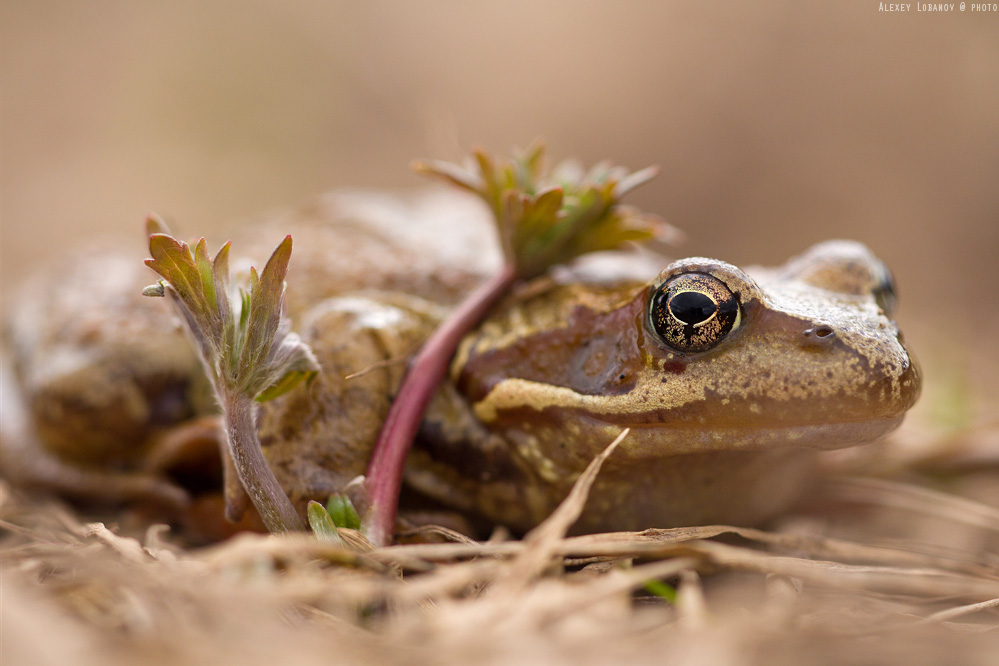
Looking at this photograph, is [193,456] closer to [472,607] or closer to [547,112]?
[472,607]

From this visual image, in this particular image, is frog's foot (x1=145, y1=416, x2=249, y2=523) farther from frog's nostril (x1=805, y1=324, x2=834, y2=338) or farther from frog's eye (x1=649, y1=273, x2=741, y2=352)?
frog's nostril (x1=805, y1=324, x2=834, y2=338)

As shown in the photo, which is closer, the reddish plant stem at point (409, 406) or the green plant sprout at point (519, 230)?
the reddish plant stem at point (409, 406)

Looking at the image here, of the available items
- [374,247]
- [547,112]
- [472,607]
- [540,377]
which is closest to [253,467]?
[472,607]

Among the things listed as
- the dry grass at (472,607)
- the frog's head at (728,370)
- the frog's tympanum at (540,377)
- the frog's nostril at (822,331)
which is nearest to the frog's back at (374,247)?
the frog's tympanum at (540,377)

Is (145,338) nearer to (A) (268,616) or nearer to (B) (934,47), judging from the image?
(A) (268,616)

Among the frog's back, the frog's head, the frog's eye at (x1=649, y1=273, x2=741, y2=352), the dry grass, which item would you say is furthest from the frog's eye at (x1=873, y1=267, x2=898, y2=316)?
the frog's back

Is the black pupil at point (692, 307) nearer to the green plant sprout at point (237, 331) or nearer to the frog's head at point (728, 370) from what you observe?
the frog's head at point (728, 370)

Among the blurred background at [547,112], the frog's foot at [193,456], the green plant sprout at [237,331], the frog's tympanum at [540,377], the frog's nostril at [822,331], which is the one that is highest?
the blurred background at [547,112]

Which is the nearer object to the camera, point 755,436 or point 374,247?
point 755,436
